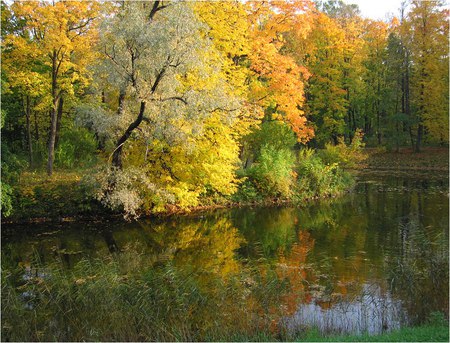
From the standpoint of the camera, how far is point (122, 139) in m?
16.0

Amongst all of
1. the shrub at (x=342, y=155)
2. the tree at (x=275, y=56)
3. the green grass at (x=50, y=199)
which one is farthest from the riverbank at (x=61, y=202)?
the shrub at (x=342, y=155)

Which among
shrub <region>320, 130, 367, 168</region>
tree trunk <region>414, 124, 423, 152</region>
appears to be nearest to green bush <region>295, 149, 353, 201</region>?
shrub <region>320, 130, 367, 168</region>

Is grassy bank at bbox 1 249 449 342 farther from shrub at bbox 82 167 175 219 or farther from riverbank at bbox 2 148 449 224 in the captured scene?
riverbank at bbox 2 148 449 224

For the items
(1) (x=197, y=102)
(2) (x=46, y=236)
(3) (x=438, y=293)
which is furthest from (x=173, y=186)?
(3) (x=438, y=293)

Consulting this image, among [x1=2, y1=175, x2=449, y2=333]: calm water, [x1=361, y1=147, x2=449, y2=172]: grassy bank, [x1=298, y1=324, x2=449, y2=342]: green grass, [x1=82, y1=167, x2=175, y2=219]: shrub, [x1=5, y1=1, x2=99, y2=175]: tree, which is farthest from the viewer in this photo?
[x1=361, y1=147, x2=449, y2=172]: grassy bank

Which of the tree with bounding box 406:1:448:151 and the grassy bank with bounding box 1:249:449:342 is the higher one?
the tree with bounding box 406:1:448:151

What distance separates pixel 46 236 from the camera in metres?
14.5

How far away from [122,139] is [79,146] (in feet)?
29.8

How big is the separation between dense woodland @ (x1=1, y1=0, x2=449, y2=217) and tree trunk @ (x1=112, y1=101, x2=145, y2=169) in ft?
0.17

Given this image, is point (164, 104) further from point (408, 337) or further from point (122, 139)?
point (408, 337)

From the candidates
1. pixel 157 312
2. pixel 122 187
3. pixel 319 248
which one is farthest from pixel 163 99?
pixel 157 312

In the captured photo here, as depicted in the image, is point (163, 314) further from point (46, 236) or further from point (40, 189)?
point (40, 189)

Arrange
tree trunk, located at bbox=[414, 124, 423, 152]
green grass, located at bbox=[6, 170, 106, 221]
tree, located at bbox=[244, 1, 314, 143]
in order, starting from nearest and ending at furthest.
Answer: green grass, located at bbox=[6, 170, 106, 221] < tree, located at bbox=[244, 1, 314, 143] < tree trunk, located at bbox=[414, 124, 423, 152]

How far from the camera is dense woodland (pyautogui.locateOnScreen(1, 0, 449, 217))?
14.7 metres
